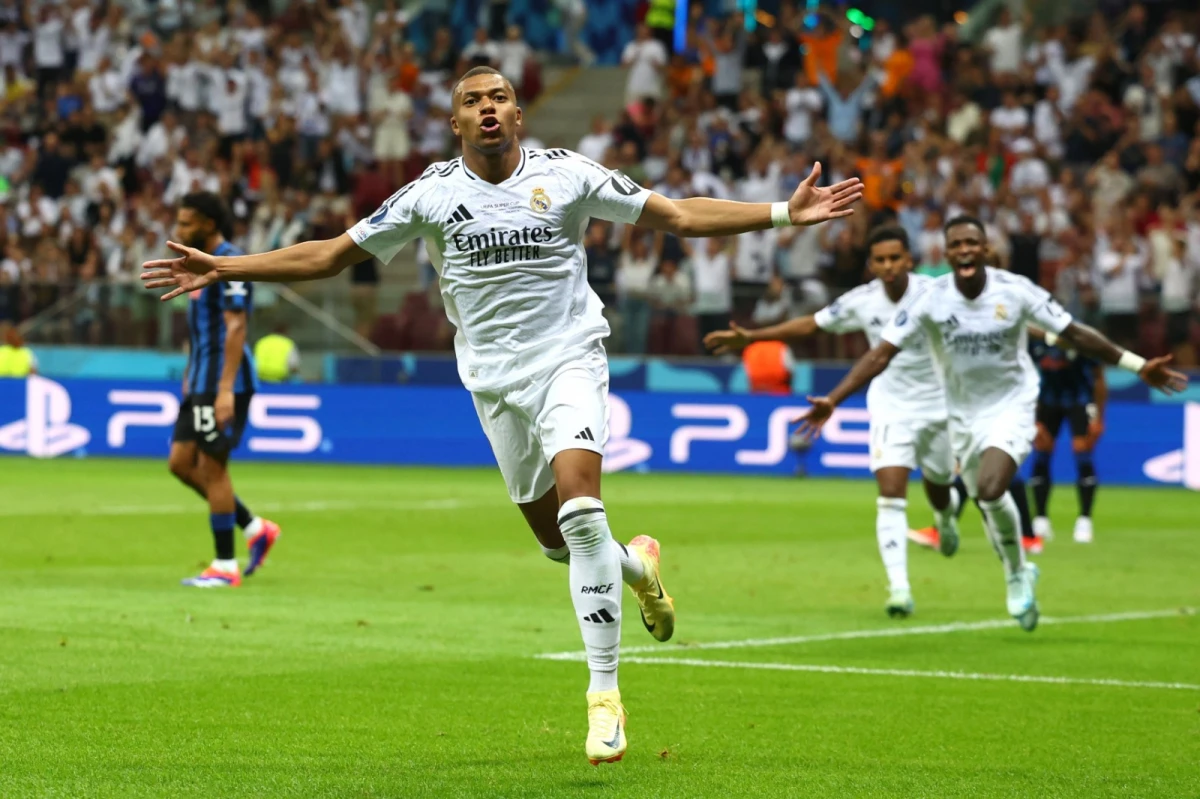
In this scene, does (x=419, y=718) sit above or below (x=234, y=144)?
below

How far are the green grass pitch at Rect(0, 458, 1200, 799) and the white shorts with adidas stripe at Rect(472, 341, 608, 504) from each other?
1009 millimetres

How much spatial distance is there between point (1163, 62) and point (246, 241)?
14.1 m

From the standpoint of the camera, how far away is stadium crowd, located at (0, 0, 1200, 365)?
2573 cm

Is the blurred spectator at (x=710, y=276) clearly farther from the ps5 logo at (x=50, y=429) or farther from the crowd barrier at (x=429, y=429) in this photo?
the ps5 logo at (x=50, y=429)

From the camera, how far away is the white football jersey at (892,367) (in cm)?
1313

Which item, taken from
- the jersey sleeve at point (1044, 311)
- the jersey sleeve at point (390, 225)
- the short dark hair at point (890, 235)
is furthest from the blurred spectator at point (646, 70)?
the jersey sleeve at point (390, 225)

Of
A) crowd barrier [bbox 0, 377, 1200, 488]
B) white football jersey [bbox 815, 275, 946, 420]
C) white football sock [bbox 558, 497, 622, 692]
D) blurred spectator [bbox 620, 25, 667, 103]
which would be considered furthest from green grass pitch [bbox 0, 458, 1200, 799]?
blurred spectator [bbox 620, 25, 667, 103]

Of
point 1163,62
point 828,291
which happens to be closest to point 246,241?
point 828,291

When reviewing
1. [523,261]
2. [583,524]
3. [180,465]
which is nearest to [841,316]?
[180,465]

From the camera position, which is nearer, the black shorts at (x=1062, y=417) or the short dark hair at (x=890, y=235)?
the short dark hair at (x=890, y=235)

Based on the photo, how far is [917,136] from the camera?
2883cm

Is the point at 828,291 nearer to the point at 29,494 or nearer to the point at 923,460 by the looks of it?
the point at 29,494

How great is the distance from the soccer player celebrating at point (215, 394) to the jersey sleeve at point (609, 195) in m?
5.33

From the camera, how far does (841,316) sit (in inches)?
526
